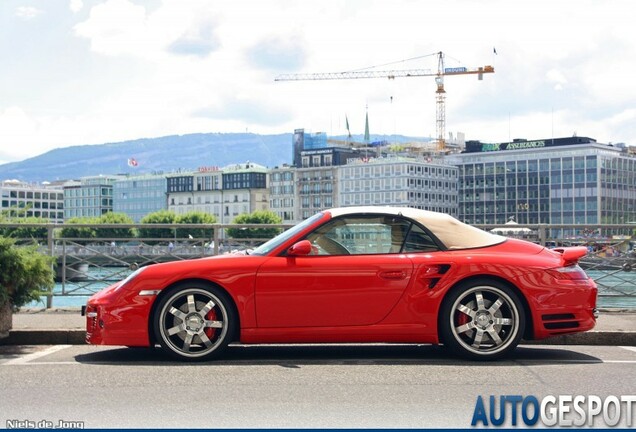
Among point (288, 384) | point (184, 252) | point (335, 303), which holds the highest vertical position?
point (184, 252)

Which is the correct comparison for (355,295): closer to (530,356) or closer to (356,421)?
(530,356)

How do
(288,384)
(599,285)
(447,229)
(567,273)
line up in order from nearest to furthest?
(288,384) → (567,273) → (447,229) → (599,285)

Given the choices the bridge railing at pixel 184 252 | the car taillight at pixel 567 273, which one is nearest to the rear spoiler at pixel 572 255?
the car taillight at pixel 567 273

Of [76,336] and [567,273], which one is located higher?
[567,273]

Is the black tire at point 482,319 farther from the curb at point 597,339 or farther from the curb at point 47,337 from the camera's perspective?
the curb at point 47,337

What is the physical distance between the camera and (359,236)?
927 cm

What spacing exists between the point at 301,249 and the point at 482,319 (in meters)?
1.60

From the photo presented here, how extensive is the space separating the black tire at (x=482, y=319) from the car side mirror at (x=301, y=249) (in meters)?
1.21

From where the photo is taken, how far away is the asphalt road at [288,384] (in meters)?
6.26

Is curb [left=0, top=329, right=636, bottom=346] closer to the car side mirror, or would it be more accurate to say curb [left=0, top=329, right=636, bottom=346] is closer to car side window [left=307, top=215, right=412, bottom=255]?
car side window [left=307, top=215, right=412, bottom=255]

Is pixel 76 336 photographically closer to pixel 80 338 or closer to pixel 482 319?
pixel 80 338

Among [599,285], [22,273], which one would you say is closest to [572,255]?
[22,273]

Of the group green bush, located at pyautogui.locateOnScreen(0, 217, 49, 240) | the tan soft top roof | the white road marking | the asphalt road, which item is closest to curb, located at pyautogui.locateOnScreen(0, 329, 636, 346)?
the white road marking

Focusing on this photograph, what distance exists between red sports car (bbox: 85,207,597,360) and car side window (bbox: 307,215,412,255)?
140 mm
